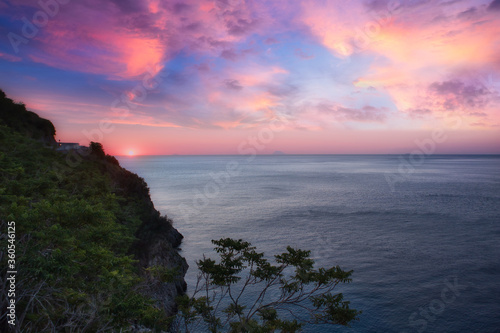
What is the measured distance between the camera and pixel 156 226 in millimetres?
41531

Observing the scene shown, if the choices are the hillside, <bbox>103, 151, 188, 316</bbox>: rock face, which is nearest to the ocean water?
<bbox>103, 151, 188, 316</bbox>: rock face

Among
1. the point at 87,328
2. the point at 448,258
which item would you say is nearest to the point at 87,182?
the point at 87,328

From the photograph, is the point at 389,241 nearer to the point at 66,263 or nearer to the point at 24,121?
the point at 66,263

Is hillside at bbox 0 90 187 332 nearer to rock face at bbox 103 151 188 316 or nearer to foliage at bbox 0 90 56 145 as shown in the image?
rock face at bbox 103 151 188 316

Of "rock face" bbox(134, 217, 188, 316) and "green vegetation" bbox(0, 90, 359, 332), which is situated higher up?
"green vegetation" bbox(0, 90, 359, 332)

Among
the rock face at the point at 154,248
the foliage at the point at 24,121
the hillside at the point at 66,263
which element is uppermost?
the foliage at the point at 24,121

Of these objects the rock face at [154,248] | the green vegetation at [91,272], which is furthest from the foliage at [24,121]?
the green vegetation at [91,272]

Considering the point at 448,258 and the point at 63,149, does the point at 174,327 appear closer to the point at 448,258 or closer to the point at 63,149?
the point at 63,149

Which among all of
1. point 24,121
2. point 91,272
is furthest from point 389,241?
point 24,121

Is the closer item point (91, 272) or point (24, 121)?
point (91, 272)

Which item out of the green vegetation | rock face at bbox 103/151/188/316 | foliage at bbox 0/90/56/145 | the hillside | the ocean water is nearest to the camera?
the hillside

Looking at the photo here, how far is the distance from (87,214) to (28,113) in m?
43.6

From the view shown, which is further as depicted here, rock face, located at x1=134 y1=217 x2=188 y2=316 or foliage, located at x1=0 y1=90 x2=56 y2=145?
foliage, located at x1=0 y1=90 x2=56 y2=145

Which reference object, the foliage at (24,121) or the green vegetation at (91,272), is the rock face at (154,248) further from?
the foliage at (24,121)
